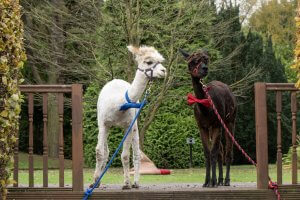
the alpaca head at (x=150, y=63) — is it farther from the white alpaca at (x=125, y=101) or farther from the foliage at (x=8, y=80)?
the foliage at (x=8, y=80)

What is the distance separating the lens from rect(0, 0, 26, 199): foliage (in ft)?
22.0

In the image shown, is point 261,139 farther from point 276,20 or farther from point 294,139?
point 276,20

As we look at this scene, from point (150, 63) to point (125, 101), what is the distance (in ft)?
1.87

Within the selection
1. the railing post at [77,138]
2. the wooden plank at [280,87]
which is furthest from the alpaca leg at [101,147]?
the wooden plank at [280,87]

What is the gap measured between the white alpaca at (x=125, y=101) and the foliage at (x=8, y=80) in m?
1.67

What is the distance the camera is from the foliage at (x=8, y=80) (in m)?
6.69

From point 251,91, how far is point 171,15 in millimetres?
6253

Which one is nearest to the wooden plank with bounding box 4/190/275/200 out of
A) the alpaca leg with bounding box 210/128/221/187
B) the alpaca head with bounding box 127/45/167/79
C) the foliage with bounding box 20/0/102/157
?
the alpaca leg with bounding box 210/128/221/187

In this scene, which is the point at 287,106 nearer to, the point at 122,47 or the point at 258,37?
the point at 258,37

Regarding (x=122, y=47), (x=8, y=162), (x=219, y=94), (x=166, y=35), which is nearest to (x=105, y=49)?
(x=122, y=47)

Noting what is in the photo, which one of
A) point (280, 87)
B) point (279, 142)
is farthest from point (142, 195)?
point (280, 87)

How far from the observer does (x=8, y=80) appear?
6.85 m

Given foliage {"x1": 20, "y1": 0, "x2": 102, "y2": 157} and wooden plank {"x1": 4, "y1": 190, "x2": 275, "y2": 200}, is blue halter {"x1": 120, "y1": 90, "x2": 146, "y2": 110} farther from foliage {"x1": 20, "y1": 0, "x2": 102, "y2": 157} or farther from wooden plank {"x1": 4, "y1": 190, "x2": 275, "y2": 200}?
foliage {"x1": 20, "y1": 0, "x2": 102, "y2": 157}

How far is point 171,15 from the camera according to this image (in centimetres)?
1927
